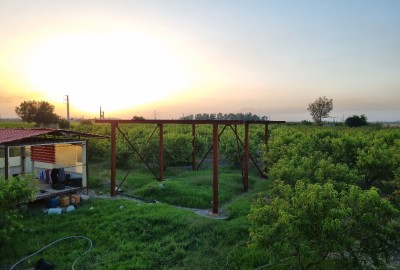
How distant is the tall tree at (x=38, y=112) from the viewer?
57078 millimetres

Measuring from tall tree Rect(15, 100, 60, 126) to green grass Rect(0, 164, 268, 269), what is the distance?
50.0 m

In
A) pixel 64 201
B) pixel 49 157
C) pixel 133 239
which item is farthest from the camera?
pixel 49 157

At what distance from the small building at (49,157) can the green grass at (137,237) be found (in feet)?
5.52

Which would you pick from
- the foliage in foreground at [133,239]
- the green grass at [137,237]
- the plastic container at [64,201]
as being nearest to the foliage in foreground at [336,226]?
the green grass at [137,237]

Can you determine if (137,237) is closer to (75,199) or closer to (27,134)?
(75,199)

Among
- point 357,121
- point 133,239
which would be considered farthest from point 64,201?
point 357,121

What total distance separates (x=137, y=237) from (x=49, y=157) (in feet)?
32.9

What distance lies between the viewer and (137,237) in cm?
893

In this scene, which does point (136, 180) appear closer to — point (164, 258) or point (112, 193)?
point (112, 193)

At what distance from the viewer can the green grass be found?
24.9ft

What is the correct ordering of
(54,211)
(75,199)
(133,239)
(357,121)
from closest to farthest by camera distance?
1. (133,239)
2. (54,211)
3. (75,199)
4. (357,121)

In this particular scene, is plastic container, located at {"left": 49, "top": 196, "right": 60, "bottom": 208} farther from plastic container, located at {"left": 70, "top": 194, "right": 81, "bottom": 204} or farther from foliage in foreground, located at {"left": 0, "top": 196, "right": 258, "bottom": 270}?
foliage in foreground, located at {"left": 0, "top": 196, "right": 258, "bottom": 270}

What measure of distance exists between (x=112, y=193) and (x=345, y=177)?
9434 millimetres

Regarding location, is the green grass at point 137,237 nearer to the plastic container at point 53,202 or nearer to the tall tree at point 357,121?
the plastic container at point 53,202
